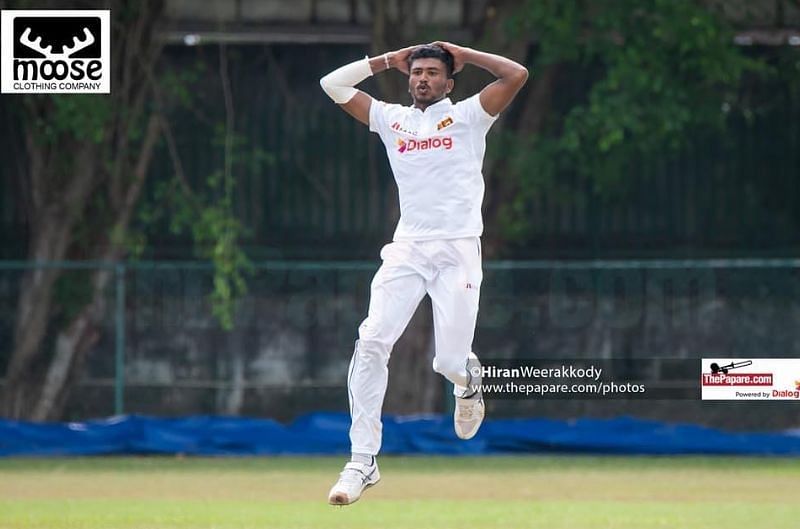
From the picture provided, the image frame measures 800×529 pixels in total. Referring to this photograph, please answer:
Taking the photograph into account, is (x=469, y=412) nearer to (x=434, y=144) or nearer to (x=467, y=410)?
(x=467, y=410)

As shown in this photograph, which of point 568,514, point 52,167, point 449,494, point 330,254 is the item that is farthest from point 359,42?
point 568,514

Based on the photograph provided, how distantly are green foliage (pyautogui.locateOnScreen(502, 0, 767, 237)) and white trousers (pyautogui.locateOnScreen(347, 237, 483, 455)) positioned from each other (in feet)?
26.7

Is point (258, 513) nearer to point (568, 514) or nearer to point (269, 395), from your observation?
point (568, 514)

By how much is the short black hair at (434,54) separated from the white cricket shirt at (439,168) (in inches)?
10.5

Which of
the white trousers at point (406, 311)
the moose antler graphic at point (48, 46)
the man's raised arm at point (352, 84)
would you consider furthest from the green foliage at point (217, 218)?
the white trousers at point (406, 311)

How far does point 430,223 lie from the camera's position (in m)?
9.65

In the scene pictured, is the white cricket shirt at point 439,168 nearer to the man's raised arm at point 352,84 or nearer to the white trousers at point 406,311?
the white trousers at point 406,311

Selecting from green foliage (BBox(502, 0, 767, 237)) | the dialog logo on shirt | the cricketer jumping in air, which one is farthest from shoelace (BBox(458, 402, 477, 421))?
green foliage (BBox(502, 0, 767, 237))

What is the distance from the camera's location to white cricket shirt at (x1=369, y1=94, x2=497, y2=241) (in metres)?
9.62

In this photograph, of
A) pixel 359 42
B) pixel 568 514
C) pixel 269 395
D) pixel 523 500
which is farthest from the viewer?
pixel 359 42

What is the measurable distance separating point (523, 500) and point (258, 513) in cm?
218

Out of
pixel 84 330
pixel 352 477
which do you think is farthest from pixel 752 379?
pixel 352 477

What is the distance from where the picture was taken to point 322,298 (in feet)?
59.3

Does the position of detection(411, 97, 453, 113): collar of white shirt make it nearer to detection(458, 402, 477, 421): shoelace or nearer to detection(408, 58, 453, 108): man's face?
detection(408, 58, 453, 108): man's face
